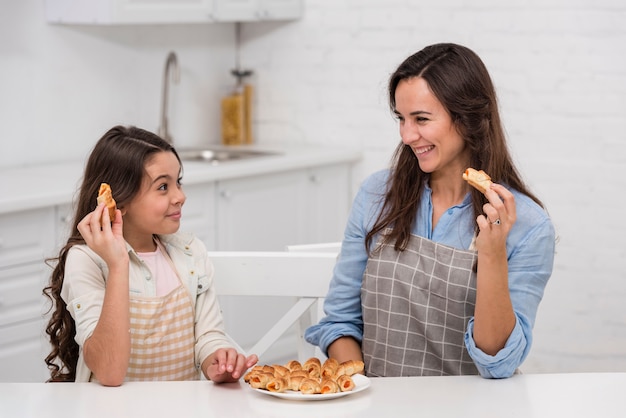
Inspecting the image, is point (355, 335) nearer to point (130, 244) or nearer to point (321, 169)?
point (130, 244)

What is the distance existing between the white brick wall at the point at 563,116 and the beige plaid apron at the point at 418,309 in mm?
1922

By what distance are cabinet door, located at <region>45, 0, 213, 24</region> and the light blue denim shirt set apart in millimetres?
1753

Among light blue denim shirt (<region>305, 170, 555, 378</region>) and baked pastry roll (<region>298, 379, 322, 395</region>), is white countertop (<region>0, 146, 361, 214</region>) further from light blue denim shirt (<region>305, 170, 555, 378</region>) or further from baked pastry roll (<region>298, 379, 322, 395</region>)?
baked pastry roll (<region>298, 379, 322, 395</region>)

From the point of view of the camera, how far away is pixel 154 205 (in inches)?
74.4

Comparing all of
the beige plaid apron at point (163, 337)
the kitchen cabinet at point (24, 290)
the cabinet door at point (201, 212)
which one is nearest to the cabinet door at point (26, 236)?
the kitchen cabinet at point (24, 290)

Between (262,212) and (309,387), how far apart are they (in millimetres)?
2304

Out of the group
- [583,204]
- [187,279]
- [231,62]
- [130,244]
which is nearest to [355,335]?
[187,279]

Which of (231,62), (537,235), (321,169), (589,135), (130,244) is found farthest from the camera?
(231,62)

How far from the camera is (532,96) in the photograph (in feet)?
12.3

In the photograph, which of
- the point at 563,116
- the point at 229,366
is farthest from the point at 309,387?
the point at 563,116

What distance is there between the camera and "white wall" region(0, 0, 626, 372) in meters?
3.59

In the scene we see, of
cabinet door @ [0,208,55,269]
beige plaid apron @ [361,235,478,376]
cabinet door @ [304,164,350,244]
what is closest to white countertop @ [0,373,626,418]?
beige plaid apron @ [361,235,478,376]

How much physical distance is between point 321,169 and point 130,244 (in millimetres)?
2148

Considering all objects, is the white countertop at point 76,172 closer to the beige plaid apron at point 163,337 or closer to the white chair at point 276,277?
the white chair at point 276,277
